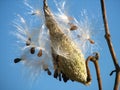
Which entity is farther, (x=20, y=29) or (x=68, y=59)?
(x=20, y=29)

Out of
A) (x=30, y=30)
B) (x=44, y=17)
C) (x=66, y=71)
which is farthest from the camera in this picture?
(x=30, y=30)

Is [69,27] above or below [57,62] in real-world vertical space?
above

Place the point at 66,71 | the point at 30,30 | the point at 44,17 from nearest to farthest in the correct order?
the point at 66,71 < the point at 44,17 < the point at 30,30

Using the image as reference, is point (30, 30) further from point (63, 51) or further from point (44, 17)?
point (63, 51)

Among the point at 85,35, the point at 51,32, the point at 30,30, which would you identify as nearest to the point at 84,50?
the point at 85,35

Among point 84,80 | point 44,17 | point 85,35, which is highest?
point 44,17

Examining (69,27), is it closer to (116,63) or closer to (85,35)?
(85,35)

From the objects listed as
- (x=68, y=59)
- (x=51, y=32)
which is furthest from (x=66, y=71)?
(x=51, y=32)
